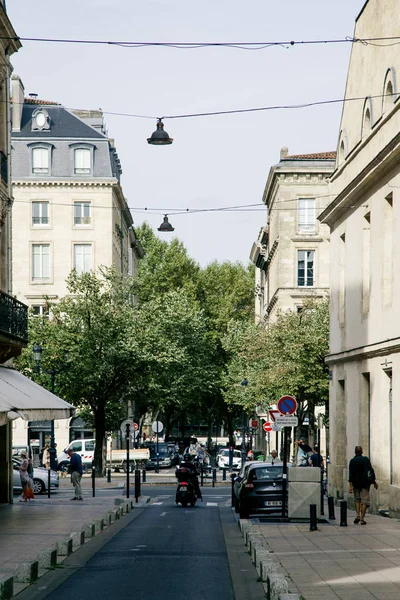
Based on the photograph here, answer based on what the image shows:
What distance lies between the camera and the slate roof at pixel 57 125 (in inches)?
3125

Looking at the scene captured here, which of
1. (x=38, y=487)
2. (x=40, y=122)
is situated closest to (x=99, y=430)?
(x=38, y=487)

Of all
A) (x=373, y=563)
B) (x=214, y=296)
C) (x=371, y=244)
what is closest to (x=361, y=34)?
(x=371, y=244)

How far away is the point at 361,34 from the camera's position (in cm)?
3300

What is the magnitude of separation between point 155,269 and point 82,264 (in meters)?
28.8

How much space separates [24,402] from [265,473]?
659cm

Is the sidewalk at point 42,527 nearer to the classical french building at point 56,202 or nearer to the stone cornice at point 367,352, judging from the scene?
the stone cornice at point 367,352

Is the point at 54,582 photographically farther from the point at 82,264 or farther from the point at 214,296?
the point at 214,296

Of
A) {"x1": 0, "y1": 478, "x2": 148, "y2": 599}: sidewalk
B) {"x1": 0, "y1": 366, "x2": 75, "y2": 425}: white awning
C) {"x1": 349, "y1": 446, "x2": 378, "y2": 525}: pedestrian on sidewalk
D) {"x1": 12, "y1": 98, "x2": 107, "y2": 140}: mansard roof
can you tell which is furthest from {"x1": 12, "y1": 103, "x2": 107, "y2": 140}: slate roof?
{"x1": 349, "y1": 446, "x2": 378, "y2": 525}: pedestrian on sidewalk

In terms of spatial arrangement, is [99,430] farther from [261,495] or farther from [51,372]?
[261,495]

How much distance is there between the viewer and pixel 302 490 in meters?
25.0

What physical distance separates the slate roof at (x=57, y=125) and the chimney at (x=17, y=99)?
1.21ft

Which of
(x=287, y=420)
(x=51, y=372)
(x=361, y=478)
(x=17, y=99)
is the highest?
(x=17, y=99)

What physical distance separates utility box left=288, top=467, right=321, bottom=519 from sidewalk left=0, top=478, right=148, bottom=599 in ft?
13.7

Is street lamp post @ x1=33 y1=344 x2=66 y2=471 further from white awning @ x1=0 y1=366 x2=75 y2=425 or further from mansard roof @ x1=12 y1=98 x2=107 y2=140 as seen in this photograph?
mansard roof @ x1=12 y1=98 x2=107 y2=140
